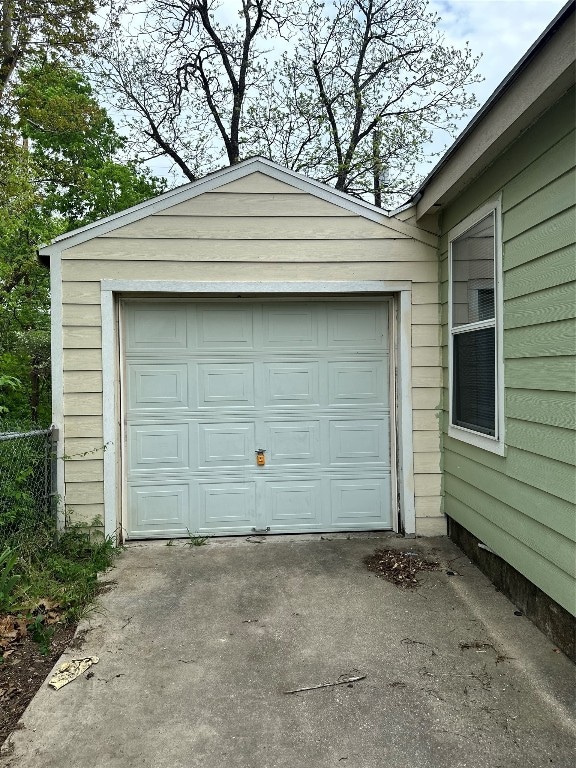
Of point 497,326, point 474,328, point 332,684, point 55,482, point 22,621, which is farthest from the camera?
point 55,482

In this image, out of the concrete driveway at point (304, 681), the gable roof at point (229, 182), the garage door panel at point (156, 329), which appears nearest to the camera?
the concrete driveway at point (304, 681)

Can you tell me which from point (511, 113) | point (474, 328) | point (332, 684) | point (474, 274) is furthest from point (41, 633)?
point (511, 113)

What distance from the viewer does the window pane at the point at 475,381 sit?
11.0 feet

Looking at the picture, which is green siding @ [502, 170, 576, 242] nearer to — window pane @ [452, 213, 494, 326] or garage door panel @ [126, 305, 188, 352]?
window pane @ [452, 213, 494, 326]

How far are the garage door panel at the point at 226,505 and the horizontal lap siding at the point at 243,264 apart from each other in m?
0.89

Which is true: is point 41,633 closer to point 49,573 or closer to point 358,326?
point 49,573

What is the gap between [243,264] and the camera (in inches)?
165

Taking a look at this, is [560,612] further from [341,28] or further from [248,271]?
[341,28]

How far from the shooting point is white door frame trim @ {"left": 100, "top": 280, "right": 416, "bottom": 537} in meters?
4.10

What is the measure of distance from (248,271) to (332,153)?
27.7 feet

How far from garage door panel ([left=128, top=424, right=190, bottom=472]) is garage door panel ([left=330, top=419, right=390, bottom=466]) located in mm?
1354

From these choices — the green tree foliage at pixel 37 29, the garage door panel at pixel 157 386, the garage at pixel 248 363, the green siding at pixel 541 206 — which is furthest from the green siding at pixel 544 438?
the green tree foliage at pixel 37 29

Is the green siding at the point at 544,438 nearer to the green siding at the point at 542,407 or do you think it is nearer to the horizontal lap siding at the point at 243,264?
the green siding at the point at 542,407

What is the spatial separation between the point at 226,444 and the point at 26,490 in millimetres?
1625
